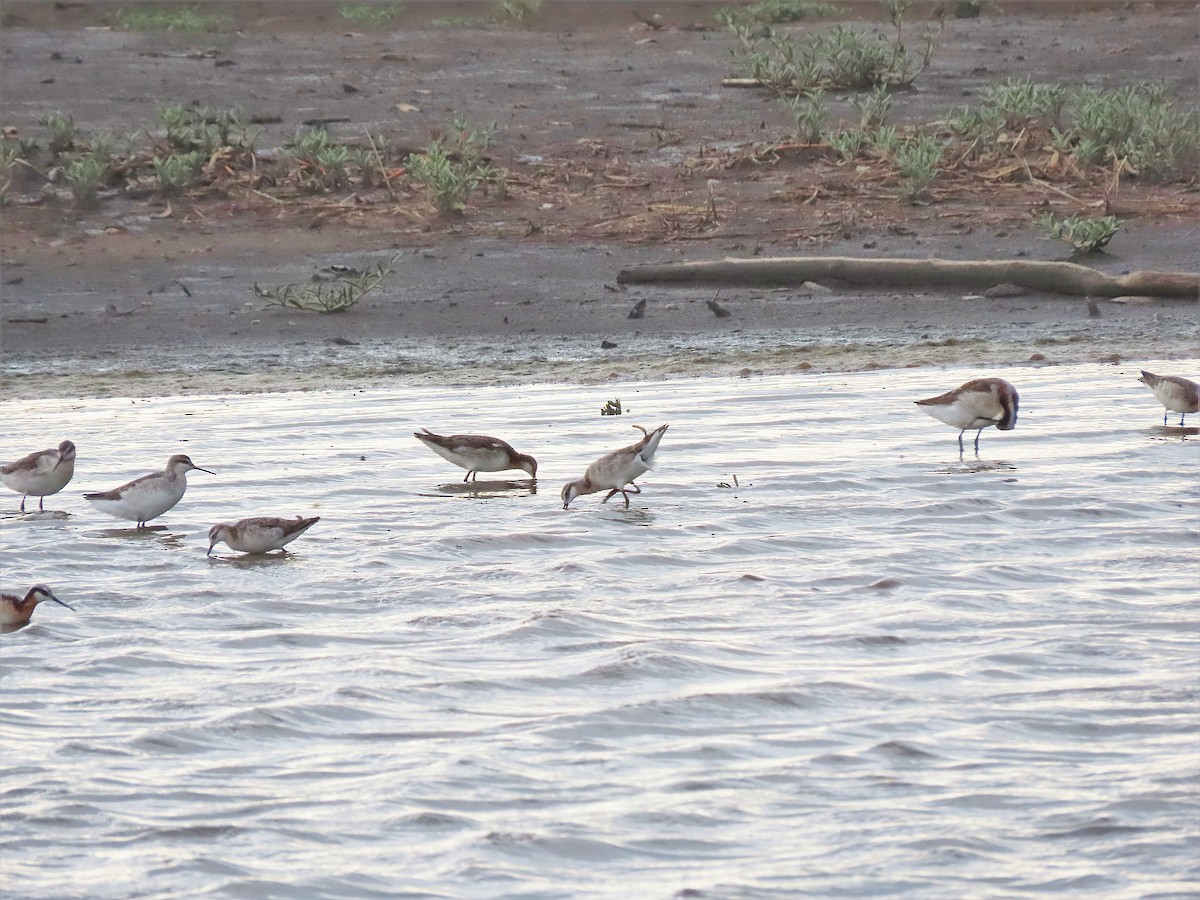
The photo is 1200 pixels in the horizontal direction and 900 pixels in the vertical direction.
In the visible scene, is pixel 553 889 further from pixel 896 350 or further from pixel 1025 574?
pixel 896 350

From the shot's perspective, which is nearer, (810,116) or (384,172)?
(384,172)

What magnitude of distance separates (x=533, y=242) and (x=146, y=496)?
8213 millimetres

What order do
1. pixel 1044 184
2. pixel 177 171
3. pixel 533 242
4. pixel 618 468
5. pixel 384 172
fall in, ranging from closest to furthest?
pixel 618 468 < pixel 533 242 < pixel 177 171 < pixel 1044 184 < pixel 384 172

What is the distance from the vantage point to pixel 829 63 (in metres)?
22.7

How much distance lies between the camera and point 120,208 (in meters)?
17.8

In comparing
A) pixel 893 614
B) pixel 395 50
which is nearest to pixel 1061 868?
pixel 893 614

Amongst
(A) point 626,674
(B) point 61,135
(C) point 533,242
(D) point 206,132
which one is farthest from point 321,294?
(A) point 626,674

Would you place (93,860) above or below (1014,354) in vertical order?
below

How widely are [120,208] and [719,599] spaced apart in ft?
37.9

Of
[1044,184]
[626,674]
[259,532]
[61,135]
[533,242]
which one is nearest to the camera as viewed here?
[626,674]

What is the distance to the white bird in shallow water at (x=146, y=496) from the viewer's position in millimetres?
9227

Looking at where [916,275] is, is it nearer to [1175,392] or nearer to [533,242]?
[533,242]

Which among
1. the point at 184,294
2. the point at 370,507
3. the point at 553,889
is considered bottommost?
the point at 553,889

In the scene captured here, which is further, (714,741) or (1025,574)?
(1025,574)
